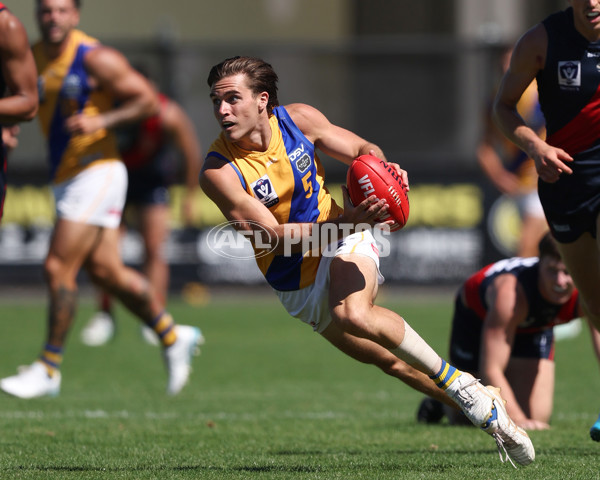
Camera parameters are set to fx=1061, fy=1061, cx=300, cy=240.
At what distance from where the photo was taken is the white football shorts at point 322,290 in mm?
5094

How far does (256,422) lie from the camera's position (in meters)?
6.39

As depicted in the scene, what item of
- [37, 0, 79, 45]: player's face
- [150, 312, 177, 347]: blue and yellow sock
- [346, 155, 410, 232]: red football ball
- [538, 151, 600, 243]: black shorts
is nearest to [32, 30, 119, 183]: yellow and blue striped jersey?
[37, 0, 79, 45]: player's face

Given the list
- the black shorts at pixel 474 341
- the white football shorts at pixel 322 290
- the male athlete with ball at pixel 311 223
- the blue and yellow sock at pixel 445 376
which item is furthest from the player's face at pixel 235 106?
the black shorts at pixel 474 341

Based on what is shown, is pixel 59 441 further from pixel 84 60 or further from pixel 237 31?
pixel 237 31

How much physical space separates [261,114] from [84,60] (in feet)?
9.46

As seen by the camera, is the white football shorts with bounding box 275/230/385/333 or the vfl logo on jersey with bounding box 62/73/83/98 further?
the vfl logo on jersey with bounding box 62/73/83/98

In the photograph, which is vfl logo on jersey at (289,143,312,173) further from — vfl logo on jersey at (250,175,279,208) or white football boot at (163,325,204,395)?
white football boot at (163,325,204,395)

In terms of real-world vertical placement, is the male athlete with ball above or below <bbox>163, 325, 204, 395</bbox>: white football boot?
above

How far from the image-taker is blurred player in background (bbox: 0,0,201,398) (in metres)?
7.41

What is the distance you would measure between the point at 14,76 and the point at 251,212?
1.47m

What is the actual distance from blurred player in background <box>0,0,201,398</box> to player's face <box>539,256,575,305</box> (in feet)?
9.39

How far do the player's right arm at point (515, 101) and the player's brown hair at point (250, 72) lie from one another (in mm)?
1182

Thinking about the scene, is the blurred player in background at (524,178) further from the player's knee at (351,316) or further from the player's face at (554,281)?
the player's knee at (351,316)

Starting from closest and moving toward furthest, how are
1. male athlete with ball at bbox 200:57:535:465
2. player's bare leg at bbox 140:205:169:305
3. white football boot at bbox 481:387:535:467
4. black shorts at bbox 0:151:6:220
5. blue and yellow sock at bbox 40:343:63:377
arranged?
white football boot at bbox 481:387:535:467 → male athlete with ball at bbox 200:57:535:465 → black shorts at bbox 0:151:6:220 → blue and yellow sock at bbox 40:343:63:377 → player's bare leg at bbox 140:205:169:305
